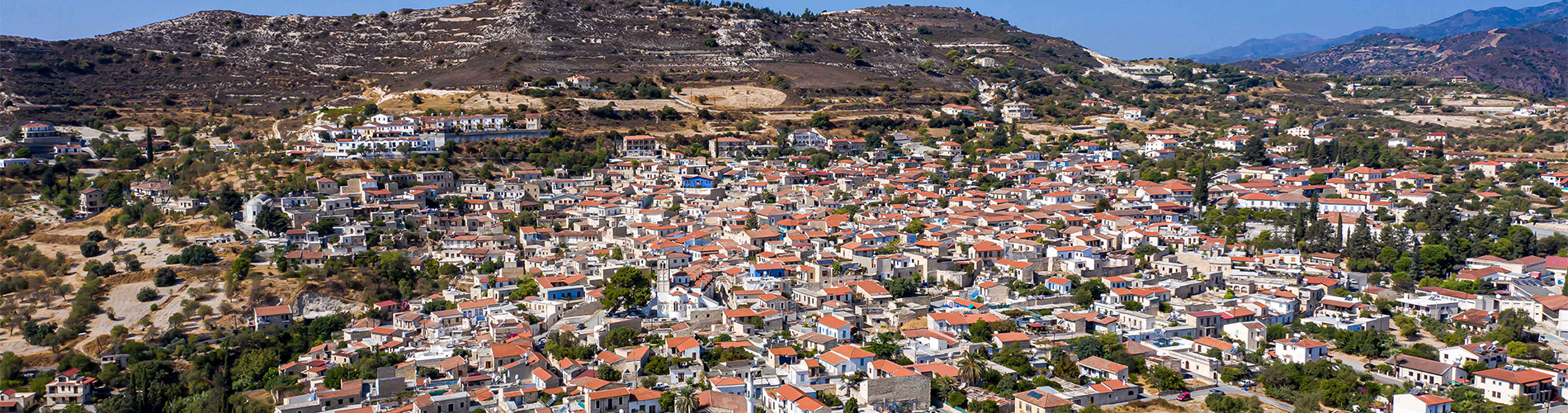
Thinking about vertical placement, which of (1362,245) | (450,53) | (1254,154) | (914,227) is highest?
(450,53)

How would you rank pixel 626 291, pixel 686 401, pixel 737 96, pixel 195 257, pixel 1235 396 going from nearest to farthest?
pixel 686 401, pixel 1235 396, pixel 626 291, pixel 195 257, pixel 737 96

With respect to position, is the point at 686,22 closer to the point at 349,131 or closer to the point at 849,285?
the point at 349,131

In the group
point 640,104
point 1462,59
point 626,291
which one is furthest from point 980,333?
point 1462,59

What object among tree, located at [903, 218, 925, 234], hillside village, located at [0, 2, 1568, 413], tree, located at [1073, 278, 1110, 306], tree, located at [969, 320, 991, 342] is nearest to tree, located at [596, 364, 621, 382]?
hillside village, located at [0, 2, 1568, 413]

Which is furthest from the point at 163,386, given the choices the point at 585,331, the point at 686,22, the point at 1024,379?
the point at 686,22

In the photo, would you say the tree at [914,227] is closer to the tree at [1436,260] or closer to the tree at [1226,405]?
the tree at [1436,260]

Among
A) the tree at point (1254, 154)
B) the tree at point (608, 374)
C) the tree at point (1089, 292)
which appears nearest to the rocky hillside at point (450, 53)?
the tree at point (1254, 154)

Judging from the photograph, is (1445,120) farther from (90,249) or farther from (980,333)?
(90,249)
